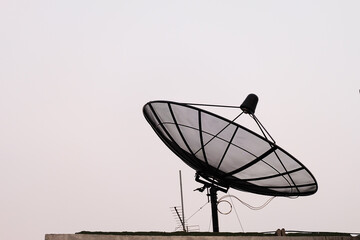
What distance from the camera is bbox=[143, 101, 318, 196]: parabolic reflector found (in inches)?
575

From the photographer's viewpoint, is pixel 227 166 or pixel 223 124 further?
pixel 227 166

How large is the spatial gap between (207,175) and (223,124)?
95.2 inches

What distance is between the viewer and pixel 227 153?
15.5m

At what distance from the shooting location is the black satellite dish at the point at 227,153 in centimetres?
1462

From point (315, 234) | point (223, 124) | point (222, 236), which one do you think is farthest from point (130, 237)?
point (315, 234)

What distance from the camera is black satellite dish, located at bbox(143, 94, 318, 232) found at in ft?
48.0

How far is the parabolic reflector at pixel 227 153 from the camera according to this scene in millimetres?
14594

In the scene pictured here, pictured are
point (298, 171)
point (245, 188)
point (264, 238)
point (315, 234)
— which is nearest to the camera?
point (264, 238)

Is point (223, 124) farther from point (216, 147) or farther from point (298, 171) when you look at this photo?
point (298, 171)

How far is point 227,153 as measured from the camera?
50.8ft

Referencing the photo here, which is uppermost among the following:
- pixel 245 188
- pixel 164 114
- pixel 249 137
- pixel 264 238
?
pixel 164 114

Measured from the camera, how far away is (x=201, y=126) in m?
14.9

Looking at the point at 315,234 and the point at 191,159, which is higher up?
the point at 191,159

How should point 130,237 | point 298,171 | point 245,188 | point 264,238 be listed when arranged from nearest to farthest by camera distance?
point 130,237
point 264,238
point 298,171
point 245,188
